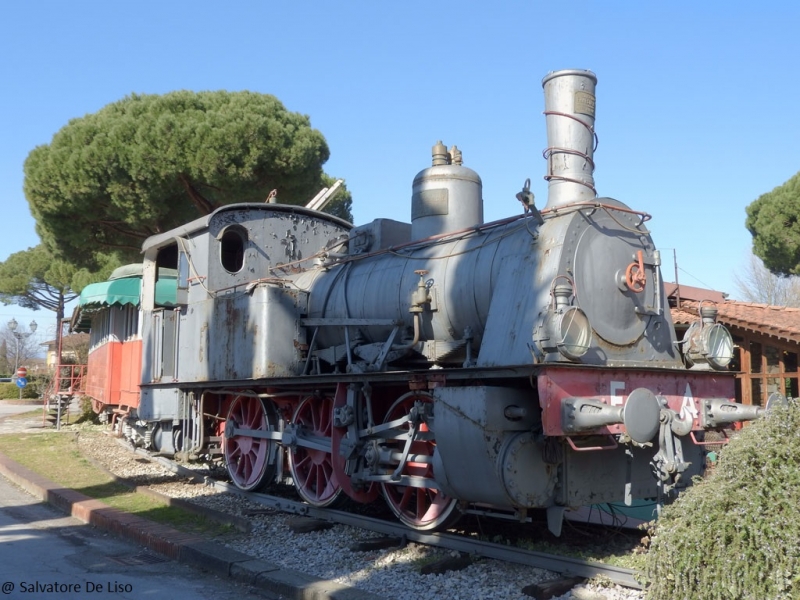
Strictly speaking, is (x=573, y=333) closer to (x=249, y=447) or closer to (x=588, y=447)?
(x=588, y=447)

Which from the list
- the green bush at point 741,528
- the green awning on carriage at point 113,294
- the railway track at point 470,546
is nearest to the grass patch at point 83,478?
the railway track at point 470,546

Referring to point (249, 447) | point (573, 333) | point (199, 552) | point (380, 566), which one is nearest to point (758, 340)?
point (573, 333)

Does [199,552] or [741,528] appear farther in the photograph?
[199,552]

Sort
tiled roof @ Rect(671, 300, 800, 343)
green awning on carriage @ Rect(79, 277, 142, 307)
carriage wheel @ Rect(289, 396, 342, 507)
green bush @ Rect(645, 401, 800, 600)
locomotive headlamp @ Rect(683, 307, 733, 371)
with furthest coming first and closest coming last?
green awning on carriage @ Rect(79, 277, 142, 307)
tiled roof @ Rect(671, 300, 800, 343)
carriage wheel @ Rect(289, 396, 342, 507)
locomotive headlamp @ Rect(683, 307, 733, 371)
green bush @ Rect(645, 401, 800, 600)

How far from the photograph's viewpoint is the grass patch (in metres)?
7.03

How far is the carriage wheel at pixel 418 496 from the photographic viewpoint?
6.01 meters

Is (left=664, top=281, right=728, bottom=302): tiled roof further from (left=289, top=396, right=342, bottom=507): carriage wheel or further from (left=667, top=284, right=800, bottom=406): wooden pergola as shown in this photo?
(left=289, top=396, right=342, bottom=507): carriage wheel

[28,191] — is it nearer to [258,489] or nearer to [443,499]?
[258,489]

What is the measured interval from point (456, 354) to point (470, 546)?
1.55 m

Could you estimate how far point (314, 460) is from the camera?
25.3 feet

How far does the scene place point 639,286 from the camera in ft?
18.5

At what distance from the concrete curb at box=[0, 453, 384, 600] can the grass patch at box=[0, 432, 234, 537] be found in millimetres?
212

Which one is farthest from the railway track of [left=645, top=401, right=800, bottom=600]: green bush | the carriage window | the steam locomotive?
the carriage window

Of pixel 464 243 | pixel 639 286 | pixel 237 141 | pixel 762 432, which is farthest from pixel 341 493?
pixel 237 141
